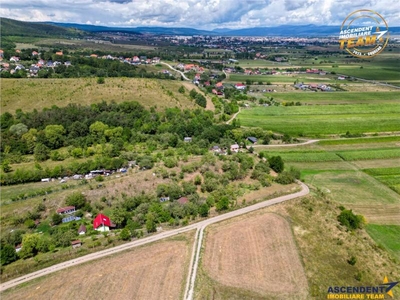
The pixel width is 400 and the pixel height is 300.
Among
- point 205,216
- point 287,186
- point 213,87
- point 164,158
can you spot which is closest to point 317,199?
point 287,186

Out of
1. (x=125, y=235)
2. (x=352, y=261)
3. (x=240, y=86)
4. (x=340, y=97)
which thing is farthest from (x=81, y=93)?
(x=340, y=97)

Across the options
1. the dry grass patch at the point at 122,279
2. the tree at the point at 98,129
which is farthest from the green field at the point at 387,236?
the tree at the point at 98,129

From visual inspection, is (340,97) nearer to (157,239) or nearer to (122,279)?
(157,239)

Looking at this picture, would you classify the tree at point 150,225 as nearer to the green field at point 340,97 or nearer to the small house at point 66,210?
the small house at point 66,210

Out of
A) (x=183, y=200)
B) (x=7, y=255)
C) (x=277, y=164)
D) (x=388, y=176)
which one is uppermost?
(x=277, y=164)

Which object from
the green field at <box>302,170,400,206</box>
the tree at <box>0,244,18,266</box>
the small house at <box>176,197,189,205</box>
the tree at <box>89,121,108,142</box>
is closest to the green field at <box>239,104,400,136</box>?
the green field at <box>302,170,400,206</box>

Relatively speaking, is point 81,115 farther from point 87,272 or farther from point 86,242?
point 87,272

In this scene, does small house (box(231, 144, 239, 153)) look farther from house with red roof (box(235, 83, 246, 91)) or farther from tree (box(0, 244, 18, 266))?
house with red roof (box(235, 83, 246, 91))
